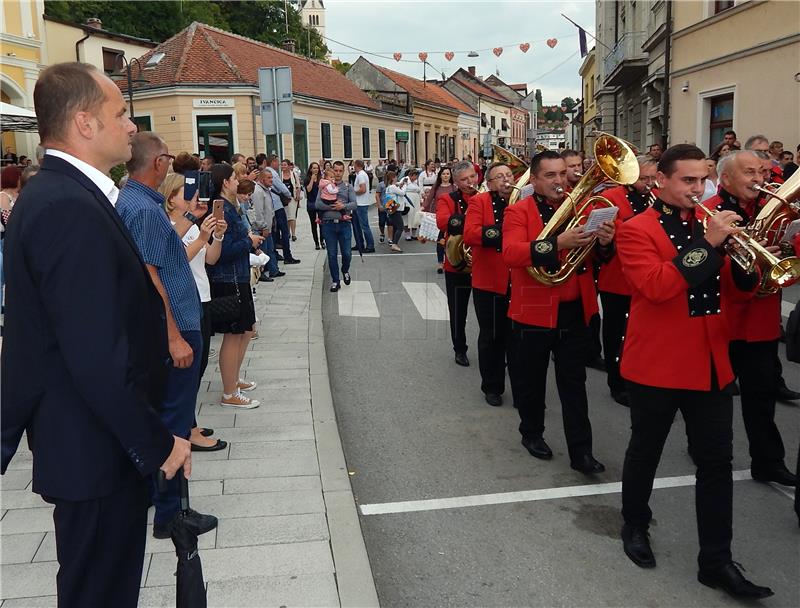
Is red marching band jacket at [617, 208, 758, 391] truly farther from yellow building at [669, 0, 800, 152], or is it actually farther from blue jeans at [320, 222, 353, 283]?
yellow building at [669, 0, 800, 152]

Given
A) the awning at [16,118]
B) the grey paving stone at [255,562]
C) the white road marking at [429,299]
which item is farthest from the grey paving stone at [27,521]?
the awning at [16,118]

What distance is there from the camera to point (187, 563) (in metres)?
2.40

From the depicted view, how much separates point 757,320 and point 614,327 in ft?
5.92

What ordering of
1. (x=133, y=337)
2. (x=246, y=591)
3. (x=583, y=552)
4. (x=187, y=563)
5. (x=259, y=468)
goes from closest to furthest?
(x=133, y=337)
(x=187, y=563)
(x=246, y=591)
(x=583, y=552)
(x=259, y=468)

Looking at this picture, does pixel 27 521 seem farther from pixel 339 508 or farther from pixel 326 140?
pixel 326 140

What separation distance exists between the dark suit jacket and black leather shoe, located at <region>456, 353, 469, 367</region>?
532cm

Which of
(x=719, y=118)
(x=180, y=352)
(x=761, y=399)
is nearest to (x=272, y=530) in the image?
(x=180, y=352)

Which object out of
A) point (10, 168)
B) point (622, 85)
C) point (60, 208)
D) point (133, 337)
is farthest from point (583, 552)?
point (622, 85)

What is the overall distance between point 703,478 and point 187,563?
2.32 metres

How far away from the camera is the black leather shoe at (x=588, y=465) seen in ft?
15.0

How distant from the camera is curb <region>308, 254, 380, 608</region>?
3223 mm

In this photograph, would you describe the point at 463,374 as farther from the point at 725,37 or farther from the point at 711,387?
the point at 725,37

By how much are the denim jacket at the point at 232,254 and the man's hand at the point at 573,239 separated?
233 cm

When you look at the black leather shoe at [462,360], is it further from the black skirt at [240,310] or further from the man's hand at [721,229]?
the man's hand at [721,229]
